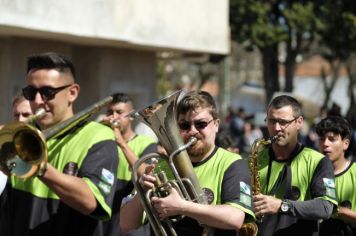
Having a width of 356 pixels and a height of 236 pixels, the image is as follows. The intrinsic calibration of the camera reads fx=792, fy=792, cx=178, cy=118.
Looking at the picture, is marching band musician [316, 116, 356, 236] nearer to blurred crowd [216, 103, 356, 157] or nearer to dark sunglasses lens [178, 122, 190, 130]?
dark sunglasses lens [178, 122, 190, 130]

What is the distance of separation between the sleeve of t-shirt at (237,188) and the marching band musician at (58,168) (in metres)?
0.64

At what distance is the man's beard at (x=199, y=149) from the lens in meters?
4.49


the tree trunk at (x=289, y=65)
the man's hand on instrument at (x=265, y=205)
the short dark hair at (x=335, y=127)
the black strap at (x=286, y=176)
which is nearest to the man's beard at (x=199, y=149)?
the man's hand on instrument at (x=265, y=205)

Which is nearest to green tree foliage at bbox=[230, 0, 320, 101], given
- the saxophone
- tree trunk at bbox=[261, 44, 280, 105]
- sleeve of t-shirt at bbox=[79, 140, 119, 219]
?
tree trunk at bbox=[261, 44, 280, 105]

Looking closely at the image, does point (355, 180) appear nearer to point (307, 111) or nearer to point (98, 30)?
point (98, 30)

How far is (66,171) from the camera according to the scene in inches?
163

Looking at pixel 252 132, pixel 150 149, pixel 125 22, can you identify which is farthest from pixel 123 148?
pixel 252 132

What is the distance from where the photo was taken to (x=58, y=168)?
4.15 m

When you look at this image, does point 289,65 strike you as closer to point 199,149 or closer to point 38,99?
point 199,149

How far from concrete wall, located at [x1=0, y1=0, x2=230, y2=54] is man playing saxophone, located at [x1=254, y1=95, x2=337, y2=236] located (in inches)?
217

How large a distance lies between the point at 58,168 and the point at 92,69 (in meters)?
9.66

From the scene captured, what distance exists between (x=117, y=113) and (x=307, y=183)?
2.50 m

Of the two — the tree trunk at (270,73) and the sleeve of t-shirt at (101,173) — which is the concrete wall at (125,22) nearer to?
the sleeve of t-shirt at (101,173)

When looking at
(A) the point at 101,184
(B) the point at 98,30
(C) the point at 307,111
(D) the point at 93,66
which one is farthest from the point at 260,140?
(C) the point at 307,111
